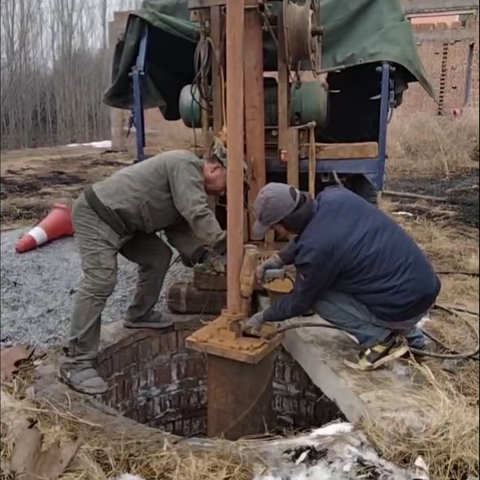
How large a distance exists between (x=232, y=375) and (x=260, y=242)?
1.48m

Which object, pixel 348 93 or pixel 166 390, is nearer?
pixel 166 390

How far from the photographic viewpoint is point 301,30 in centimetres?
401

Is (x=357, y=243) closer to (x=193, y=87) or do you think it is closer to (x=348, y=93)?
(x=193, y=87)

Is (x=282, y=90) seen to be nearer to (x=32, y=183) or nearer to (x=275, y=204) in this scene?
(x=275, y=204)

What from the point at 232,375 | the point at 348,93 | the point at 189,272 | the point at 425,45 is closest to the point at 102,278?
the point at 232,375

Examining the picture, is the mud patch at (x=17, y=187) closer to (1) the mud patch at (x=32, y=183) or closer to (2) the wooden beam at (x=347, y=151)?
(1) the mud patch at (x=32, y=183)

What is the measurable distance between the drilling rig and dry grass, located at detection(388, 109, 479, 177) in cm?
410

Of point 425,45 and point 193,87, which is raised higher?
point 425,45

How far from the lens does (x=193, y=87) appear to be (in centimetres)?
498

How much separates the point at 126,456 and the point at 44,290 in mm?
3675

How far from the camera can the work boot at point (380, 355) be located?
138 inches

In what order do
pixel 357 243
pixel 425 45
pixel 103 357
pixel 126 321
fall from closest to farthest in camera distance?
1. pixel 357 243
2. pixel 103 357
3. pixel 126 321
4. pixel 425 45

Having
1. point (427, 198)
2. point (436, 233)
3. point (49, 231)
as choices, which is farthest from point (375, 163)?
point (427, 198)

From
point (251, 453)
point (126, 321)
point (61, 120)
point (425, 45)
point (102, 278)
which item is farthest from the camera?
point (61, 120)
